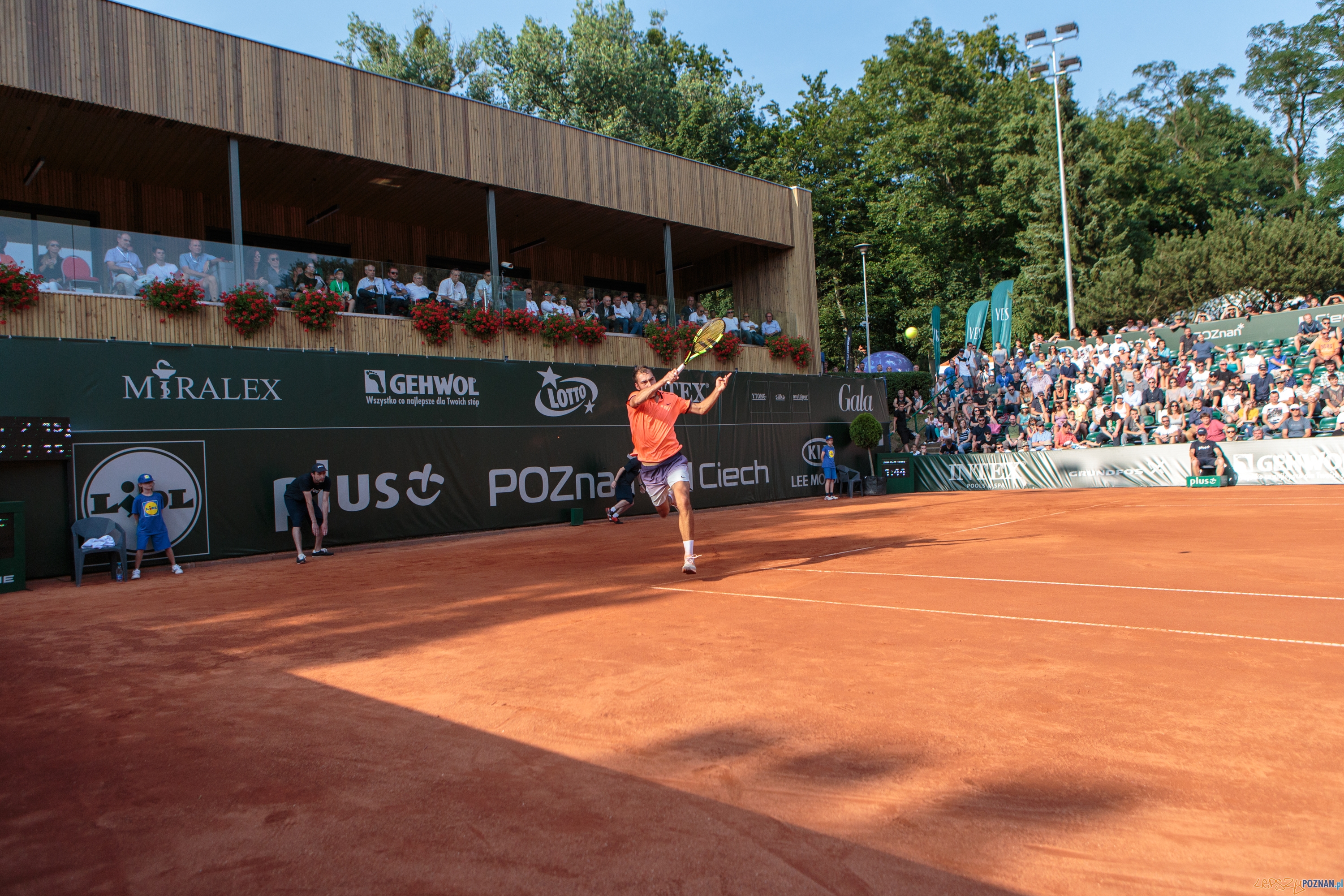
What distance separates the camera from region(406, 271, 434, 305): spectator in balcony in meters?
16.2

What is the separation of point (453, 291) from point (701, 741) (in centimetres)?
1462

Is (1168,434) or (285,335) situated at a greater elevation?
(285,335)

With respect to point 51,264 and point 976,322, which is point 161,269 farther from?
point 976,322

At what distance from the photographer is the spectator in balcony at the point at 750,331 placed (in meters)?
22.1

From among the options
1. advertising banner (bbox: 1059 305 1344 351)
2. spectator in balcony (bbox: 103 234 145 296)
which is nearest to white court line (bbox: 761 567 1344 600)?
spectator in balcony (bbox: 103 234 145 296)

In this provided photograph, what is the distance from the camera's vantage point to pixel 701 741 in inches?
139

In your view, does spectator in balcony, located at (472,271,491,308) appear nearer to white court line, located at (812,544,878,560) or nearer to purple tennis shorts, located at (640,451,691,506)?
purple tennis shorts, located at (640,451,691,506)

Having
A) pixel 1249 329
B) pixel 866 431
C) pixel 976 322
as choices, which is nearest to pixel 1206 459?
pixel 866 431

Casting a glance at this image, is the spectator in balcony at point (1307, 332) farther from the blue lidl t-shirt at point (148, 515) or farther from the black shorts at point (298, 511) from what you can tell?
the blue lidl t-shirt at point (148, 515)

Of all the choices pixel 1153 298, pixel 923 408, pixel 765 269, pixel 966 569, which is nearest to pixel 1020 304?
pixel 1153 298

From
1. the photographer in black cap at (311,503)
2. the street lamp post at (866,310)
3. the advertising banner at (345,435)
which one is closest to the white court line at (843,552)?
the photographer in black cap at (311,503)

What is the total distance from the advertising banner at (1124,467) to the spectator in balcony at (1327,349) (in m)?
3.29

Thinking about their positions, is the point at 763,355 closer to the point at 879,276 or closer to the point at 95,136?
the point at 95,136

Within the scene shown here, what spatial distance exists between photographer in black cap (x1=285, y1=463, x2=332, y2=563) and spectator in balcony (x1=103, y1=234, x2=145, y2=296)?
409 cm
